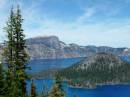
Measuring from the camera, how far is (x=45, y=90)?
83062 millimetres

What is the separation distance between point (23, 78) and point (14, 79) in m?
1.41

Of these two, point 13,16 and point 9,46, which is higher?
point 13,16

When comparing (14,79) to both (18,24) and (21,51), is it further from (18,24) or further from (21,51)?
(18,24)

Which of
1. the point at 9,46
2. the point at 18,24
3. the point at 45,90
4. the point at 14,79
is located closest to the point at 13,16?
the point at 18,24

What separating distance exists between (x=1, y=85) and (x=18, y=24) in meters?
9.91

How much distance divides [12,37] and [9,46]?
1490 millimetres

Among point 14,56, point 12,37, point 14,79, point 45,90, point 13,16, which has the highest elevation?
point 13,16

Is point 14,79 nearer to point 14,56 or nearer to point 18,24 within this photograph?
point 14,56

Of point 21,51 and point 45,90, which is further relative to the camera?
point 45,90

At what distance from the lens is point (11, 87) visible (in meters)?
47.3

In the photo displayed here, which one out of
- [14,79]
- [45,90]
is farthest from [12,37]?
[45,90]

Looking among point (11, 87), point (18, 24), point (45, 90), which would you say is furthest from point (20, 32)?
point (45, 90)

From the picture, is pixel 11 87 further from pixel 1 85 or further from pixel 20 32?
pixel 20 32

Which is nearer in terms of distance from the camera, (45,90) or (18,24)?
(18,24)
